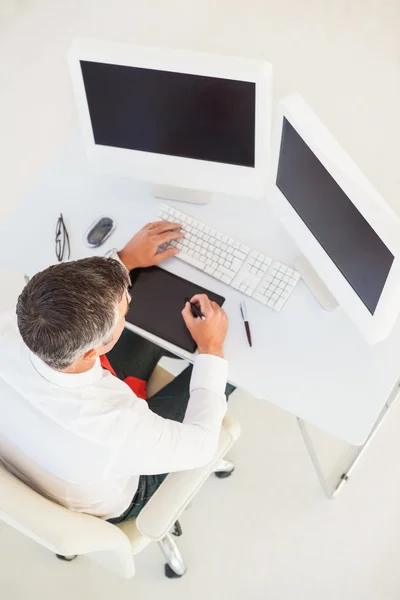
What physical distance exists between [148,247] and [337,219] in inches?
20.6

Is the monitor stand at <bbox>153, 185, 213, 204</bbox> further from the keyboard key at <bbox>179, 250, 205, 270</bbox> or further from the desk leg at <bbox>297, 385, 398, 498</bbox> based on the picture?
the desk leg at <bbox>297, 385, 398, 498</bbox>

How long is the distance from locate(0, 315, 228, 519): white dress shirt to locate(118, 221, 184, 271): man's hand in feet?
1.32

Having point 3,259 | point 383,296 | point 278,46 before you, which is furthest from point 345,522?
point 278,46

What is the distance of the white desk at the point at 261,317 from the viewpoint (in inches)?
59.0

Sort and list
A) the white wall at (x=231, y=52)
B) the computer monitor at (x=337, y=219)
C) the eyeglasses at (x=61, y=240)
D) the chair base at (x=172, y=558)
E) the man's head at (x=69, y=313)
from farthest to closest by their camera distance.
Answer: the white wall at (x=231, y=52), the chair base at (x=172, y=558), the eyeglasses at (x=61, y=240), the computer monitor at (x=337, y=219), the man's head at (x=69, y=313)

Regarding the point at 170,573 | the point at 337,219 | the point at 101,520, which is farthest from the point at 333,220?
the point at 170,573

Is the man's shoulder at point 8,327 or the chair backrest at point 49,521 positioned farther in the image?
the man's shoulder at point 8,327

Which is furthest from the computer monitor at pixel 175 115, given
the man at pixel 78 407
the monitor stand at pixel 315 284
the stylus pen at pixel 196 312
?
the man at pixel 78 407

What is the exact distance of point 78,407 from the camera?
1.19 metres

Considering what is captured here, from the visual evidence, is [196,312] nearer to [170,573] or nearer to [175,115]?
[175,115]

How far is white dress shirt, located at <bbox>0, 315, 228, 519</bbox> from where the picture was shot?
119 centimetres

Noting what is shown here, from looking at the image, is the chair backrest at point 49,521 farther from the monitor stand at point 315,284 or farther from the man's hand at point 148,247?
the monitor stand at point 315,284

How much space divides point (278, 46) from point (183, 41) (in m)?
0.46

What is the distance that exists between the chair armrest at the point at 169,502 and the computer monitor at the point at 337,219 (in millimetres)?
487
